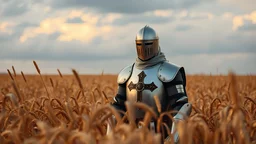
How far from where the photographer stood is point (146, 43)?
198 inches

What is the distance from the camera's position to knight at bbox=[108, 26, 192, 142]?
16.2 ft

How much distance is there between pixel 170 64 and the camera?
16.6ft

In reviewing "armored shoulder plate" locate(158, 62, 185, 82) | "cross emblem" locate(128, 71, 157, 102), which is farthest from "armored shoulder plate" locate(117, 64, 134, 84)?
"armored shoulder plate" locate(158, 62, 185, 82)

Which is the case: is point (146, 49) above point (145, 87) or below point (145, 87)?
above

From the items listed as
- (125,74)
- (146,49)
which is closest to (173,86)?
(146,49)

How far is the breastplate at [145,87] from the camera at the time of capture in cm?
494

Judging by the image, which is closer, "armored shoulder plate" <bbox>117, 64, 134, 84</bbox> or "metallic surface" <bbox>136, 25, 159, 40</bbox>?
"metallic surface" <bbox>136, 25, 159, 40</bbox>

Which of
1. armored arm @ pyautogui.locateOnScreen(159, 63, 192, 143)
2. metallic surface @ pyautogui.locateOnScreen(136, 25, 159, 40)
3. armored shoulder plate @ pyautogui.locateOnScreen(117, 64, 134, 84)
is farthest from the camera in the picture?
armored shoulder plate @ pyautogui.locateOnScreen(117, 64, 134, 84)

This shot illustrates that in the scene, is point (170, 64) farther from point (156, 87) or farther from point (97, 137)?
point (97, 137)

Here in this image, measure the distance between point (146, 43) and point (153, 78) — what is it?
1.30ft

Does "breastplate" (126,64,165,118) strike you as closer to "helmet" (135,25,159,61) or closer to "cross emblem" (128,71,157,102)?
"cross emblem" (128,71,157,102)

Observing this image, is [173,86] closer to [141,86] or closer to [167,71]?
[167,71]

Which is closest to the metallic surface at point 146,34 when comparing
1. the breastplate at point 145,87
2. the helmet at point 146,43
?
the helmet at point 146,43

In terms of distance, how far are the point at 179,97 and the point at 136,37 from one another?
837 mm
